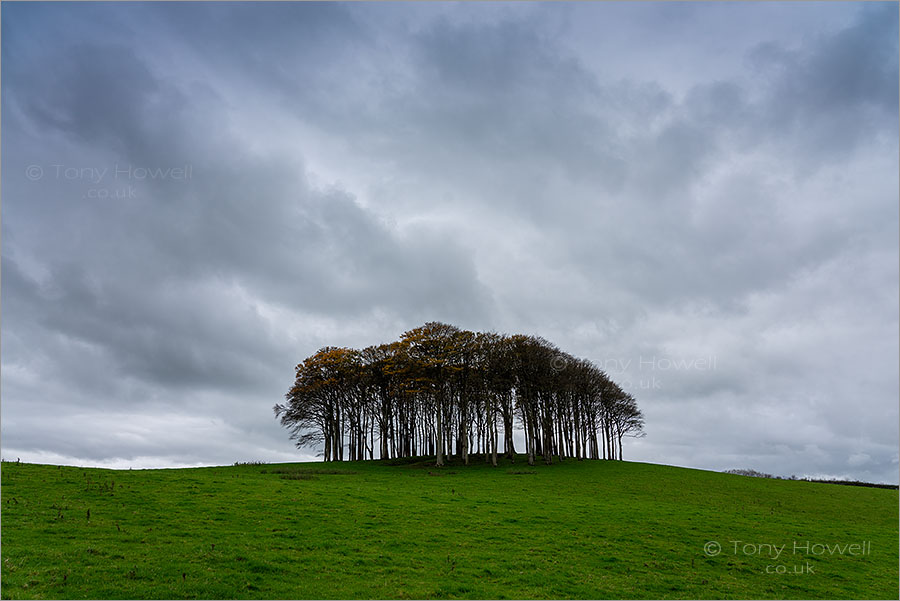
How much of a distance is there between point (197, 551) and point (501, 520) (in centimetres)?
1741

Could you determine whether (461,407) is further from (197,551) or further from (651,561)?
(197,551)

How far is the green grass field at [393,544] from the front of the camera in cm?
2078

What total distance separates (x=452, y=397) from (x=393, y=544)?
169ft

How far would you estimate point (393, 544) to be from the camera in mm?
26797

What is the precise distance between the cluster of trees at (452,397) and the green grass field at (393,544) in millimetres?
30086

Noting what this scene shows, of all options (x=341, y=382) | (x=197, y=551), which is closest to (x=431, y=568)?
(x=197, y=551)

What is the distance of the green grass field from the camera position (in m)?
20.8
